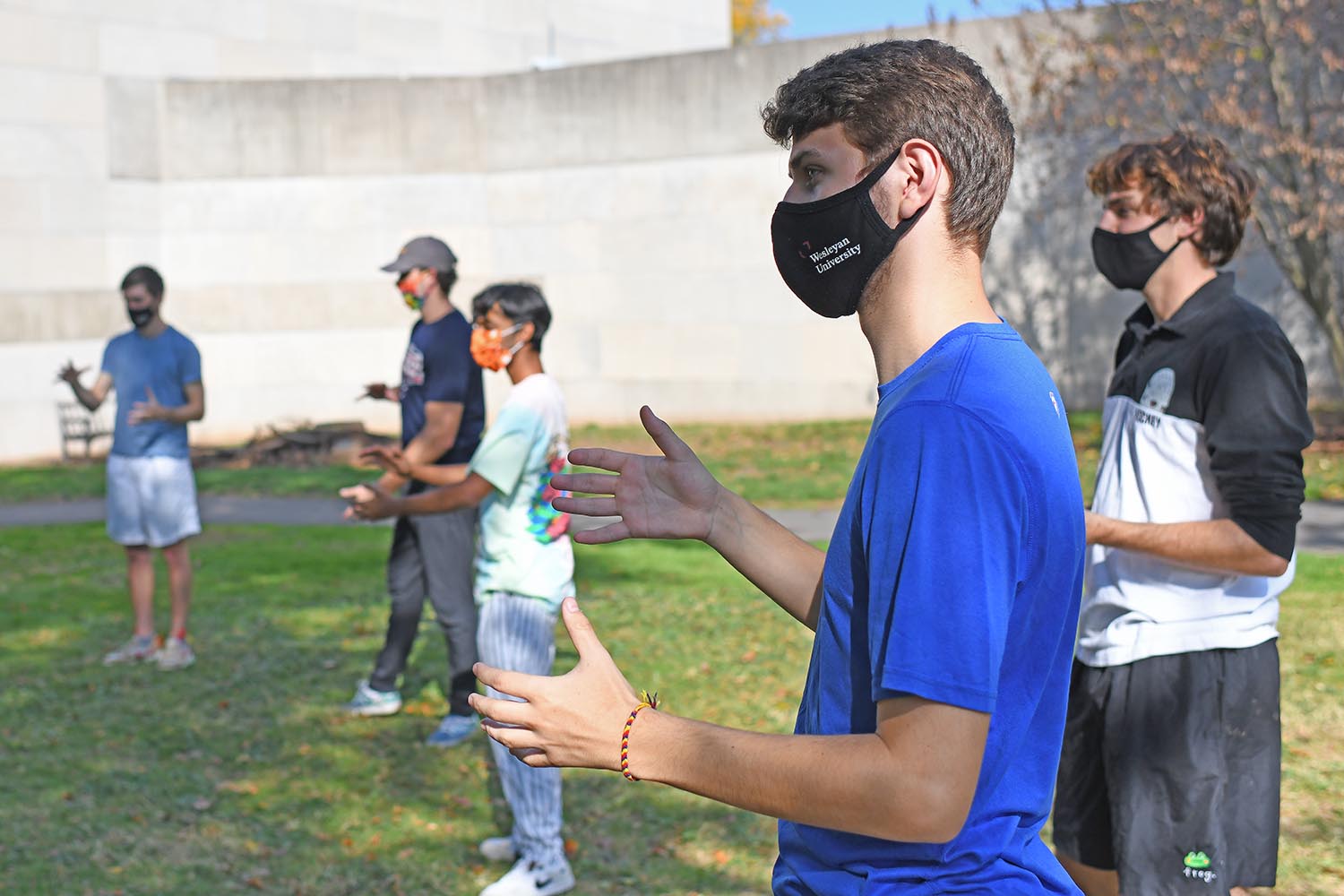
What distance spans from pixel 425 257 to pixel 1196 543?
4546 mm

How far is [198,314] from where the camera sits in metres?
21.4

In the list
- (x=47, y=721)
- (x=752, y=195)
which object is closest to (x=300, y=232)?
(x=752, y=195)

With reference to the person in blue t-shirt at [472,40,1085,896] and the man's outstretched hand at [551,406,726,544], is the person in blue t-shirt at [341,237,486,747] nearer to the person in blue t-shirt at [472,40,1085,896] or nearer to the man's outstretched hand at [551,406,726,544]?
the man's outstretched hand at [551,406,726,544]

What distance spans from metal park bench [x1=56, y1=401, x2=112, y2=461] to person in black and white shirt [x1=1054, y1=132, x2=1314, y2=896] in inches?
660

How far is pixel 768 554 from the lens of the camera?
2410 millimetres

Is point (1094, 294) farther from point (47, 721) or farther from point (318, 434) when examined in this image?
point (47, 721)

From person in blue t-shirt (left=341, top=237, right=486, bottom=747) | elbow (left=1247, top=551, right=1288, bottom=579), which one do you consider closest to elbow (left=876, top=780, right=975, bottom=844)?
elbow (left=1247, top=551, right=1288, bottom=579)

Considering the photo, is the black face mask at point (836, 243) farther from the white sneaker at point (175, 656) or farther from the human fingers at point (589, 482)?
the white sneaker at point (175, 656)

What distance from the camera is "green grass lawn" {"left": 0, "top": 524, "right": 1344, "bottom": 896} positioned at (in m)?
5.13

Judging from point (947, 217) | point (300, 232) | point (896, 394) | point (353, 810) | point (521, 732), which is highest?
point (300, 232)

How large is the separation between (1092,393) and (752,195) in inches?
225

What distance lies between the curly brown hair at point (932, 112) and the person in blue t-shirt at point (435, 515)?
15.3ft

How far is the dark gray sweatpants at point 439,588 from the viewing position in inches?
262

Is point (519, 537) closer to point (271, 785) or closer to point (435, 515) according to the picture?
point (435, 515)
